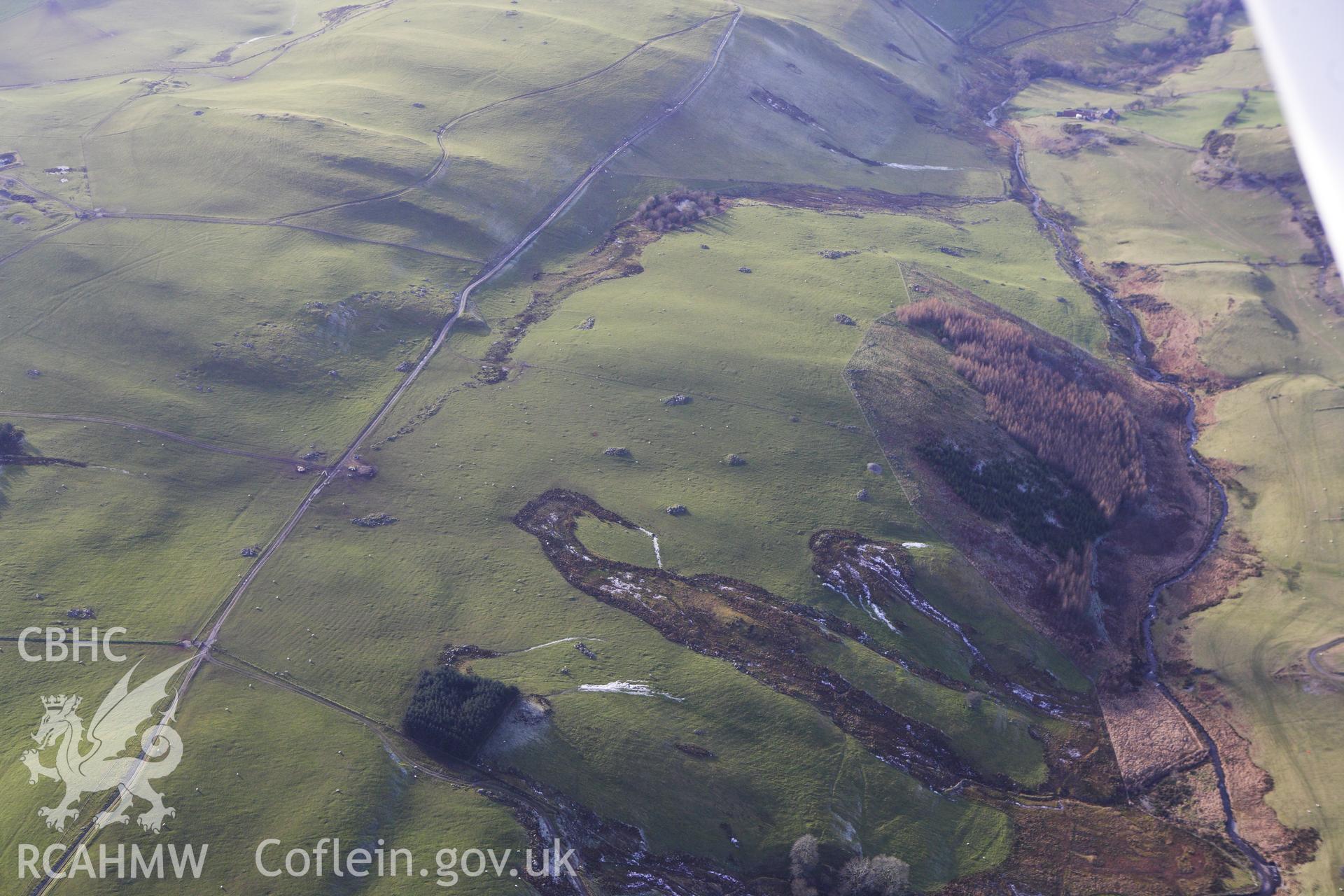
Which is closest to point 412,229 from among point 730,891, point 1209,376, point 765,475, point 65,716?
point 765,475

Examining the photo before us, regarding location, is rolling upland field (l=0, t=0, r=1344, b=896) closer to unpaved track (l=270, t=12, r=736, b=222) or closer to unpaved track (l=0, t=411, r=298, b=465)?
unpaved track (l=0, t=411, r=298, b=465)

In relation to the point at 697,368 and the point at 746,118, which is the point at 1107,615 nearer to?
the point at 697,368

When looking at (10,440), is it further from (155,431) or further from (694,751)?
(694,751)

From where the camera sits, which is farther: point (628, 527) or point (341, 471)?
point (341, 471)

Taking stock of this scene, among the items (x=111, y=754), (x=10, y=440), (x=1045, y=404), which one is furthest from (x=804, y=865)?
(x=10, y=440)

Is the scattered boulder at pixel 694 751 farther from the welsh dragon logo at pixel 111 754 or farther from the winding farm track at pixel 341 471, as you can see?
the welsh dragon logo at pixel 111 754
